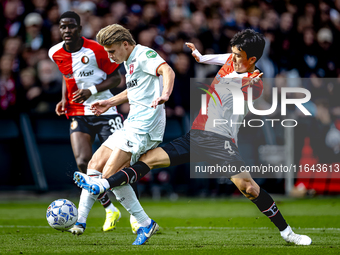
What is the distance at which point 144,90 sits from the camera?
534 cm

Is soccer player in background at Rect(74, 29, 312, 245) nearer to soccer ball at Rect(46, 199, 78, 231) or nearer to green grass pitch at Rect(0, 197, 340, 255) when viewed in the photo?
green grass pitch at Rect(0, 197, 340, 255)

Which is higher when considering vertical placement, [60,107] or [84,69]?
[84,69]

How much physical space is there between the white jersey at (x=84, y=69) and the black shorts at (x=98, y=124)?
0.09 m

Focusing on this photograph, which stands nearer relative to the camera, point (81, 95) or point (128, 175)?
point (128, 175)

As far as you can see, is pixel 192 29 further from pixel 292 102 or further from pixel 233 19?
pixel 292 102

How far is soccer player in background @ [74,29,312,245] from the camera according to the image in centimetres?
517

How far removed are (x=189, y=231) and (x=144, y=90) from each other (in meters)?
2.10

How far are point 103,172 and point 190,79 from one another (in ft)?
19.4

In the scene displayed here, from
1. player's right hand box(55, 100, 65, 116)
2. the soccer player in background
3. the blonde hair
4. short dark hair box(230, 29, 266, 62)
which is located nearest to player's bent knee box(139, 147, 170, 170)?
the soccer player in background

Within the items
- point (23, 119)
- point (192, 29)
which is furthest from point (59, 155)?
point (192, 29)

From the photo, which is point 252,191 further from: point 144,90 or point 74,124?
point 74,124

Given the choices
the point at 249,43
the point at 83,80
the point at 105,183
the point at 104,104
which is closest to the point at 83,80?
the point at 83,80

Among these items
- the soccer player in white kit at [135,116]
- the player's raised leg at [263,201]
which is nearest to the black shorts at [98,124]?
the soccer player in white kit at [135,116]

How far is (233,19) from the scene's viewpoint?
42.1 ft
